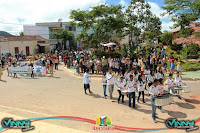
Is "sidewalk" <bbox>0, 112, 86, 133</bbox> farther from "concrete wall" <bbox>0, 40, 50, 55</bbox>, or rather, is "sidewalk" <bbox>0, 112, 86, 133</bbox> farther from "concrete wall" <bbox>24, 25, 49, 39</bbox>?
"concrete wall" <bbox>24, 25, 49, 39</bbox>

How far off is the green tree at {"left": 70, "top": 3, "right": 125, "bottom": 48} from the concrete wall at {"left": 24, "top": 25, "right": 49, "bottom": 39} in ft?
95.4

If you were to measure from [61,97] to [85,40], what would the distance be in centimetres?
1139

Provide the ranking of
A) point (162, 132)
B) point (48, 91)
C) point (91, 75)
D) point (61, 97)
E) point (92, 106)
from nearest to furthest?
point (162, 132)
point (92, 106)
point (61, 97)
point (48, 91)
point (91, 75)

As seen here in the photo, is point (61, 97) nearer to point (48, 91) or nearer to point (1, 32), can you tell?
point (48, 91)

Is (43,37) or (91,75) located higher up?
(43,37)

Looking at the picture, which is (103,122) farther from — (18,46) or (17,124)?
(18,46)

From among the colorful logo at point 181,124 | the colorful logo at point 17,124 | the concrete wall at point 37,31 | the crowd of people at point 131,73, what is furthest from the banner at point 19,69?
the concrete wall at point 37,31

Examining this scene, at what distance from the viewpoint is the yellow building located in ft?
113

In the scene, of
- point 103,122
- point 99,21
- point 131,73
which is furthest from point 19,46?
point 103,122

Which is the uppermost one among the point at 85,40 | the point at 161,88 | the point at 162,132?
the point at 85,40

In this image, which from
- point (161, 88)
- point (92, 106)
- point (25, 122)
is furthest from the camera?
point (92, 106)

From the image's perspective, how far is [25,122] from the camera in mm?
7457

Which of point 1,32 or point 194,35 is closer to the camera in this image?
point 194,35

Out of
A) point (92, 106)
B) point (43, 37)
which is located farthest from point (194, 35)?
point (43, 37)
